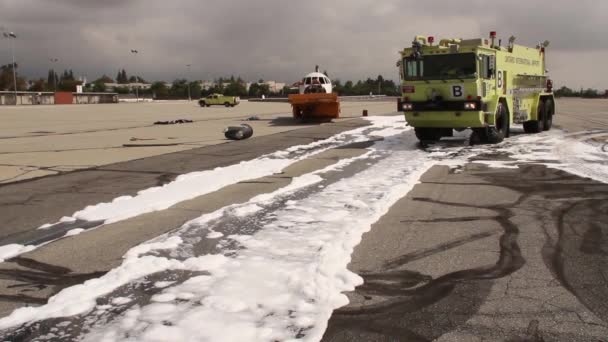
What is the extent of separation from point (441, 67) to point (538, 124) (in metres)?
6.58

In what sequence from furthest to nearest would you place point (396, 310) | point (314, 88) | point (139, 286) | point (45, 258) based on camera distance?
point (314, 88) < point (45, 258) < point (139, 286) < point (396, 310)

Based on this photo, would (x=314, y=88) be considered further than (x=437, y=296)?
Yes

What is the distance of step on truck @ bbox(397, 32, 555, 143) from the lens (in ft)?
44.8

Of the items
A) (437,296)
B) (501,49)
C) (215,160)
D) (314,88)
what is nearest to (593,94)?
(314,88)

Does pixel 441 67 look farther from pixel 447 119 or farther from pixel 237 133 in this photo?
pixel 237 133

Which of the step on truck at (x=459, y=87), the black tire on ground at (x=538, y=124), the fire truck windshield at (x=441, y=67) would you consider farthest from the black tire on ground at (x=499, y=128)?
the black tire on ground at (x=538, y=124)

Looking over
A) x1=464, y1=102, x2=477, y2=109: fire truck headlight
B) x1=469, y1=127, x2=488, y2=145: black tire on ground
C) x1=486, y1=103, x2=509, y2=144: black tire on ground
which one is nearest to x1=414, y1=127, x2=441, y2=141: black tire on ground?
x1=469, y1=127, x2=488, y2=145: black tire on ground

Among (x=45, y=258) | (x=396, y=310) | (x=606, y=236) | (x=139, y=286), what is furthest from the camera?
(x=606, y=236)

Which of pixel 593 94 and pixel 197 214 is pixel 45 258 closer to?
pixel 197 214

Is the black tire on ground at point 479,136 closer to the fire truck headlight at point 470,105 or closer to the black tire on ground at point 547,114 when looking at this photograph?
the fire truck headlight at point 470,105

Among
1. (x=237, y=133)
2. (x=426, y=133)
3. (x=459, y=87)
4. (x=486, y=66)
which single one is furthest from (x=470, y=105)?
(x=237, y=133)

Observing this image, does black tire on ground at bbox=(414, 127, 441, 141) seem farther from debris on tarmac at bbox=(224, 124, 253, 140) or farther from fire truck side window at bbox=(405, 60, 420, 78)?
debris on tarmac at bbox=(224, 124, 253, 140)

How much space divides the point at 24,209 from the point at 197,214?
2.53 m

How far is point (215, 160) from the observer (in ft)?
40.2
